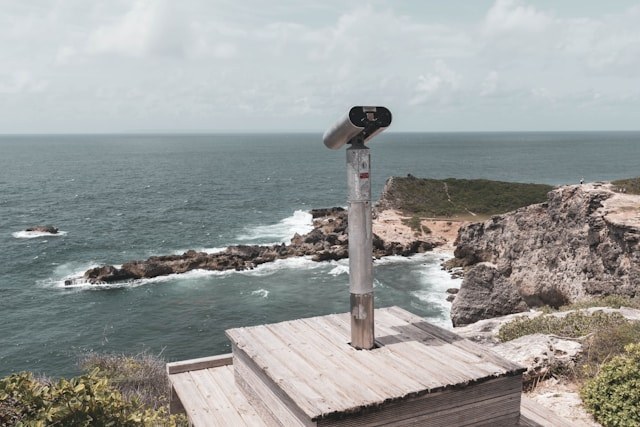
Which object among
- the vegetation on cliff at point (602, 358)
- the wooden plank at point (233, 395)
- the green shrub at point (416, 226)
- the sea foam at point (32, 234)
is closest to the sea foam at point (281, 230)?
the green shrub at point (416, 226)

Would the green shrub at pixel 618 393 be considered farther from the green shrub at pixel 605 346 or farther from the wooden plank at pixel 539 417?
the green shrub at pixel 605 346

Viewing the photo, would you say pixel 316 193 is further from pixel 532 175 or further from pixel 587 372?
pixel 587 372

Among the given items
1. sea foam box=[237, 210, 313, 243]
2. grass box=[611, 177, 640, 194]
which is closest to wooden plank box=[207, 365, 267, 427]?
grass box=[611, 177, 640, 194]

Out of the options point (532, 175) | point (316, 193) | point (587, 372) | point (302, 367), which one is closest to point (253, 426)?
point (302, 367)

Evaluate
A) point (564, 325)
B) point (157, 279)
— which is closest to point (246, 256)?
point (157, 279)

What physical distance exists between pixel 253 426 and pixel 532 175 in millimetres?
129235

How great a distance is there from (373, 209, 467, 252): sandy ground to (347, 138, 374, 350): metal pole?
1606 inches

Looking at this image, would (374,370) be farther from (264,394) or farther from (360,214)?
(360,214)

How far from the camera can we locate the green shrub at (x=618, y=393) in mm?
8133

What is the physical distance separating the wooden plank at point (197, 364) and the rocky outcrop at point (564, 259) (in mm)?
16708

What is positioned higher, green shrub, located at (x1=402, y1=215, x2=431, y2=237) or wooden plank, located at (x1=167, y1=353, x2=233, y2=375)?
wooden plank, located at (x1=167, y1=353, x2=233, y2=375)

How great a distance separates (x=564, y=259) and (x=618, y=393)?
792 inches

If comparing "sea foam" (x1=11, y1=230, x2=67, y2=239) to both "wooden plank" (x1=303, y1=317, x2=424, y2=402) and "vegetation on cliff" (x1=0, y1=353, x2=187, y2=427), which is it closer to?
"wooden plank" (x1=303, y1=317, x2=424, y2=402)

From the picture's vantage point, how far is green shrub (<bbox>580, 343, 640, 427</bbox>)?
8133 millimetres
